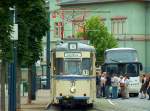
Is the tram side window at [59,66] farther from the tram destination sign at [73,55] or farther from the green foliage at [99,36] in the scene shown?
the green foliage at [99,36]

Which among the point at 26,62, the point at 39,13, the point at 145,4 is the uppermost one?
the point at 145,4

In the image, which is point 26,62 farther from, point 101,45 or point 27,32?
point 101,45

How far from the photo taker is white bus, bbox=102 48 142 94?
161 feet

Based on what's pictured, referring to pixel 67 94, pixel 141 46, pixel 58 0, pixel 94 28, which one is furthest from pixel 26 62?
pixel 58 0

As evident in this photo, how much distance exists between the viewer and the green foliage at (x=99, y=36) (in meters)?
88.4

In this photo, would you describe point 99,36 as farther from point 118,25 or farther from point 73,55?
point 73,55

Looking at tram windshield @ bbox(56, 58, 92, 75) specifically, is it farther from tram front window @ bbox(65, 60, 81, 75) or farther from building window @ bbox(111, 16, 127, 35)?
building window @ bbox(111, 16, 127, 35)

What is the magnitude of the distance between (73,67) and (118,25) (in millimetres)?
62905

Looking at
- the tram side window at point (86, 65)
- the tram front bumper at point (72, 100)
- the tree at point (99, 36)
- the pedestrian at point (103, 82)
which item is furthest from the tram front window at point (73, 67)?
the tree at point (99, 36)

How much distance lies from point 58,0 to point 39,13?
69348 millimetres

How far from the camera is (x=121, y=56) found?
1964 inches

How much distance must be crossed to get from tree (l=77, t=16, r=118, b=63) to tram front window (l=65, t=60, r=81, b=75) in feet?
177

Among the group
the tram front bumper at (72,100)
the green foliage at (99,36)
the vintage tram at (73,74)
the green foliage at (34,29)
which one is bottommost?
the tram front bumper at (72,100)

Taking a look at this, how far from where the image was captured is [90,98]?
33.3 meters
